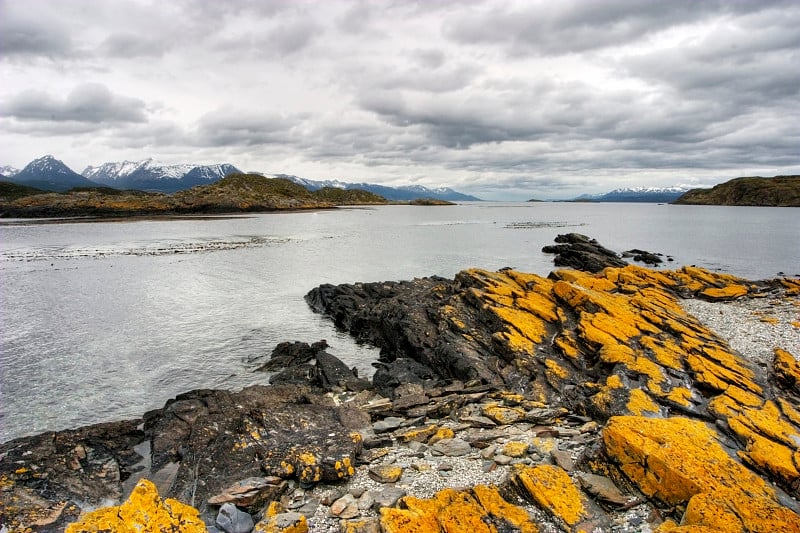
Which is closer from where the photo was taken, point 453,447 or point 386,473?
point 386,473

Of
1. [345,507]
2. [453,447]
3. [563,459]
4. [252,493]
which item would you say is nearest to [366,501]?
[345,507]

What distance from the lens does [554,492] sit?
942 centimetres

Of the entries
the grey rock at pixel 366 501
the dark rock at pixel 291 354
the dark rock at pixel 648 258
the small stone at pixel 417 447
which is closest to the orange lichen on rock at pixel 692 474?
the small stone at pixel 417 447

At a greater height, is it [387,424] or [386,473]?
[386,473]

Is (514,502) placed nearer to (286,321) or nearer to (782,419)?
(782,419)

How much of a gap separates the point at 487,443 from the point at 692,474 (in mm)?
5384

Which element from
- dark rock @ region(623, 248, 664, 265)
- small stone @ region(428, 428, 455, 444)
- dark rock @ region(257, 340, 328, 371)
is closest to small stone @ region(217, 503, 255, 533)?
small stone @ region(428, 428, 455, 444)

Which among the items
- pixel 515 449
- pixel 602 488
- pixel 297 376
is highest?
pixel 602 488

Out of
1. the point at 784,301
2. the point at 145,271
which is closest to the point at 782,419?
the point at 784,301

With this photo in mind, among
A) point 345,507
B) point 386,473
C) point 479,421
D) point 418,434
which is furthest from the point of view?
point 479,421

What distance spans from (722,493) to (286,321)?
2982 centimetres

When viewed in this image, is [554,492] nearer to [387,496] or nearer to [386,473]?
[387,496]

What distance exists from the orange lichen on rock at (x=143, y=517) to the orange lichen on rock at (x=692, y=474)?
10.3m

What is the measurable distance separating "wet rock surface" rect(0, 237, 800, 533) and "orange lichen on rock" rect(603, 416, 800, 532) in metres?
0.04
